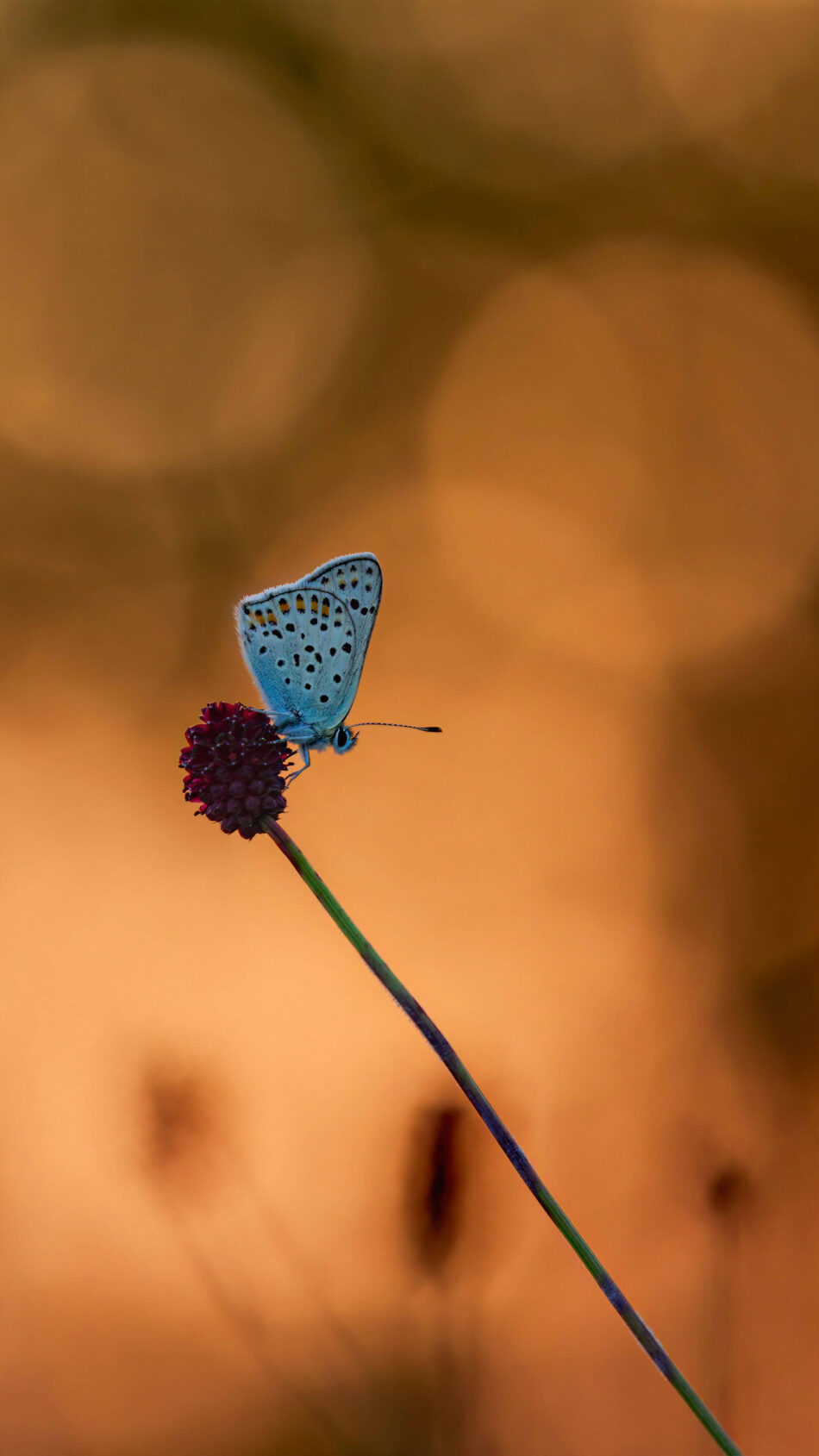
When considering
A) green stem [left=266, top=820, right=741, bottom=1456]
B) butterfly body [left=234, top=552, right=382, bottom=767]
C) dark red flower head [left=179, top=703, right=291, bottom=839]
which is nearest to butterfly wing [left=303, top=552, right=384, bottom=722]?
butterfly body [left=234, top=552, right=382, bottom=767]

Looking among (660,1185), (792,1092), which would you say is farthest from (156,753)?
(792,1092)

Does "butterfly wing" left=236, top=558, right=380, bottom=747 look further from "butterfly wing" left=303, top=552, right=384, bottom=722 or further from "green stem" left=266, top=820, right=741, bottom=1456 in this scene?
"green stem" left=266, top=820, right=741, bottom=1456

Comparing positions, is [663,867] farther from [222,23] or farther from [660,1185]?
[222,23]

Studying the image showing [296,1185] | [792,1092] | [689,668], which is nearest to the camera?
[296,1185]

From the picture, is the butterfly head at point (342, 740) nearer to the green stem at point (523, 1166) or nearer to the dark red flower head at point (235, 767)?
the dark red flower head at point (235, 767)

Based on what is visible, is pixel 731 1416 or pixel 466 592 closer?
pixel 731 1416

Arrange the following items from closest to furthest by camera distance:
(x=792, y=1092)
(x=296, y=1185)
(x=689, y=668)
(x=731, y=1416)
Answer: (x=731, y=1416) < (x=296, y=1185) < (x=792, y=1092) < (x=689, y=668)

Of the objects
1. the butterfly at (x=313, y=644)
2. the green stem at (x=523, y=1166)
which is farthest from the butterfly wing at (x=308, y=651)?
the green stem at (x=523, y=1166)
